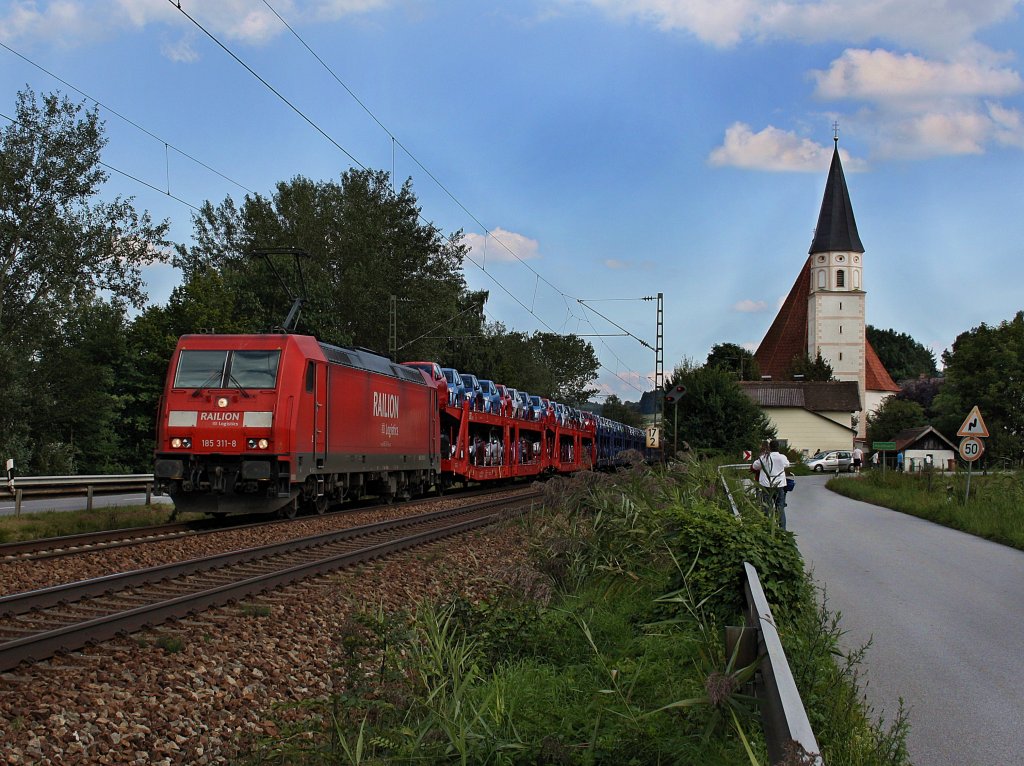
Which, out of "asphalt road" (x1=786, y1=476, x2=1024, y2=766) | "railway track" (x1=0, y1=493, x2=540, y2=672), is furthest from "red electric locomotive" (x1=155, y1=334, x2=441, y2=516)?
"asphalt road" (x1=786, y1=476, x2=1024, y2=766)

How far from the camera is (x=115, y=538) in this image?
14977 mm

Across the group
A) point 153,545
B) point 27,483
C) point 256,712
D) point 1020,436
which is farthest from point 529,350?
point 256,712

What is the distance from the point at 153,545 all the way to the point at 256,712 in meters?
8.18

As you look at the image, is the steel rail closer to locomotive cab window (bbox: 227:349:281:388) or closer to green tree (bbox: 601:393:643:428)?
locomotive cab window (bbox: 227:349:281:388)

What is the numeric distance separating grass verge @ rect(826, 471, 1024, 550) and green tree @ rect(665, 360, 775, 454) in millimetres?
15032

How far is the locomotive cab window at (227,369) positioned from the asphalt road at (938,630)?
9034mm

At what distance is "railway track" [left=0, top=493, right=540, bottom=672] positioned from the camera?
7.45 metres

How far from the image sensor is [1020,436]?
71.9 metres

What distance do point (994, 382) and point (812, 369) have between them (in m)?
30.3

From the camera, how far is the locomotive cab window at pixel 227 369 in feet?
55.2

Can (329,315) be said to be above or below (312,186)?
below

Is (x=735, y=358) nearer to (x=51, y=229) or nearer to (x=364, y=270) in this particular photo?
(x=364, y=270)

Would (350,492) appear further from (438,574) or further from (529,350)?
(529,350)

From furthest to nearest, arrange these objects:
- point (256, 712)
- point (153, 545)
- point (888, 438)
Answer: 1. point (888, 438)
2. point (153, 545)
3. point (256, 712)
